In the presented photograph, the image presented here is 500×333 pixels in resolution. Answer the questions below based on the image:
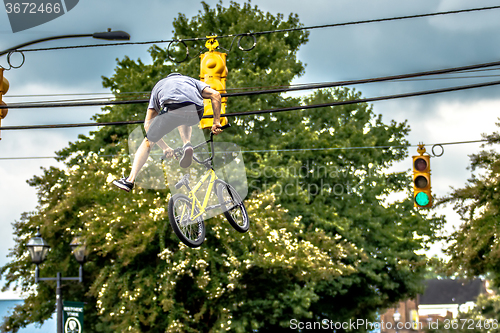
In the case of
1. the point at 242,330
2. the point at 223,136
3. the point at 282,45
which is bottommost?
the point at 242,330

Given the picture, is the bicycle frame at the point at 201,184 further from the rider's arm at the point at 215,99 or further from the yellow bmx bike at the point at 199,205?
the rider's arm at the point at 215,99

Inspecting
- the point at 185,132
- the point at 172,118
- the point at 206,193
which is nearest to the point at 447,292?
the point at 206,193

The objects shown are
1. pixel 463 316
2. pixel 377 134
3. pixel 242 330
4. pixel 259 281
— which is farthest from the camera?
pixel 463 316

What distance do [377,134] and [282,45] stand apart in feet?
23.2

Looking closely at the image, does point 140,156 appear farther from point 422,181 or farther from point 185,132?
point 422,181

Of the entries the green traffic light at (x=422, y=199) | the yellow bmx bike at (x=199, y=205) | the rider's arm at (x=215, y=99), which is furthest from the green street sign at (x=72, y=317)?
the rider's arm at (x=215, y=99)

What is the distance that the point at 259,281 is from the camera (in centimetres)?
2331

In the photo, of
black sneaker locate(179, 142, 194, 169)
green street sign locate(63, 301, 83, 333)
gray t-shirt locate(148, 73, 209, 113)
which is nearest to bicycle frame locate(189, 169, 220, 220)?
black sneaker locate(179, 142, 194, 169)

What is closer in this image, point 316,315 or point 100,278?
point 100,278

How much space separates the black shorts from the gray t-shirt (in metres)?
0.06

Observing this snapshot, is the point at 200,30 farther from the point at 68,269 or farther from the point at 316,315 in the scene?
the point at 316,315

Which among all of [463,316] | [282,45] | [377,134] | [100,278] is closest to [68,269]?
[100,278]

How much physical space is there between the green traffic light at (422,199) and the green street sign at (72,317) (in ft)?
31.4

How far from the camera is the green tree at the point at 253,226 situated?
19594 mm
